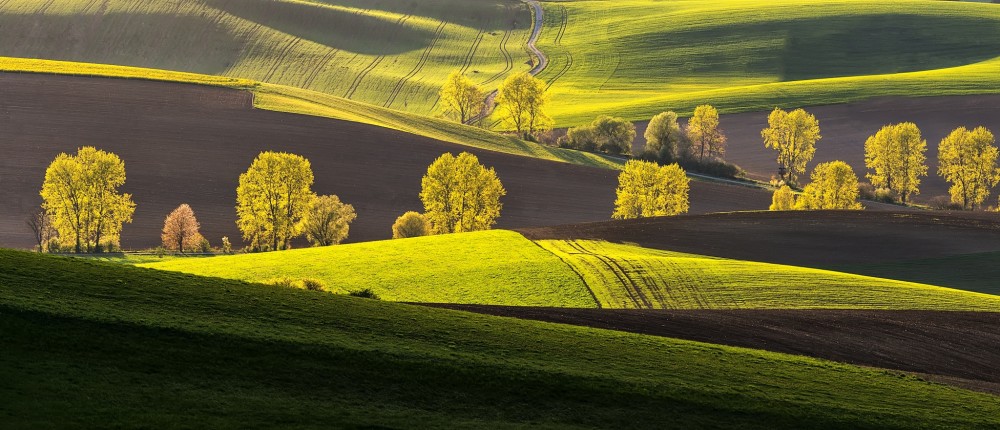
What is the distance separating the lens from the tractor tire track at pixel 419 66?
5856 inches

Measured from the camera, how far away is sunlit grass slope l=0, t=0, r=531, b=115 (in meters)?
151

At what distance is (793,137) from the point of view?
120688 millimetres

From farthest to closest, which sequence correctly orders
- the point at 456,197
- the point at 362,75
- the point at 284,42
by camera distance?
the point at 284,42
the point at 362,75
the point at 456,197

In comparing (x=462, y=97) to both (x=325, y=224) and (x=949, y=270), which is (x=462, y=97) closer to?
(x=325, y=224)

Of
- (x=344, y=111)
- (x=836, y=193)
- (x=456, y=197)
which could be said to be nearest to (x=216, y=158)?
(x=344, y=111)

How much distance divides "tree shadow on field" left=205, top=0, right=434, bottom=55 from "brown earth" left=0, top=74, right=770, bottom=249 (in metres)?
57.7

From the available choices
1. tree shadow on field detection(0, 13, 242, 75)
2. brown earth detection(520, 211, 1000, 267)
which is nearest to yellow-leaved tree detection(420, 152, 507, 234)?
brown earth detection(520, 211, 1000, 267)

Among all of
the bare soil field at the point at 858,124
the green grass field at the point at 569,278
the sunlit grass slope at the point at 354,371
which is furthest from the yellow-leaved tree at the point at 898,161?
the sunlit grass slope at the point at 354,371

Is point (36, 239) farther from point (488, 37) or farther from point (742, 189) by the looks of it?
point (488, 37)

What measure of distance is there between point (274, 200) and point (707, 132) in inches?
2164

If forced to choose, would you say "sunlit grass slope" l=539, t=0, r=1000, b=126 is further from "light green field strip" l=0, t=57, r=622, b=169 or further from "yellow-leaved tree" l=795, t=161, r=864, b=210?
"yellow-leaved tree" l=795, t=161, r=864, b=210

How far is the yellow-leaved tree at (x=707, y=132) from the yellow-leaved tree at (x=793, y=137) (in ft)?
16.9

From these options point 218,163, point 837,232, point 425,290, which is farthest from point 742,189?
point 425,290

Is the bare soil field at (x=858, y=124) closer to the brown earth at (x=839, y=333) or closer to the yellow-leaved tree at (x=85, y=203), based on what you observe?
the yellow-leaved tree at (x=85, y=203)
